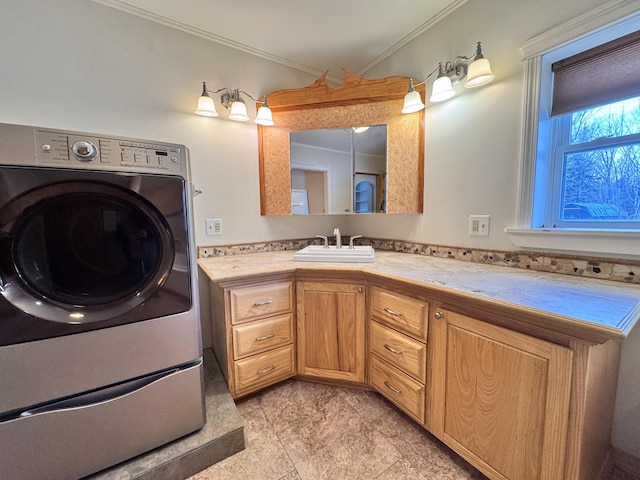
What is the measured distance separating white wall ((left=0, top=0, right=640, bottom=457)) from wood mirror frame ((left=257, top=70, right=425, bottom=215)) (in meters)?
0.09

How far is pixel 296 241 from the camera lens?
2.20 m

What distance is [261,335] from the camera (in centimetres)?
147

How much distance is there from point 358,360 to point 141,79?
7.13 feet

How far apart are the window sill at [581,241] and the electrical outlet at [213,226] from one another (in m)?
1.83

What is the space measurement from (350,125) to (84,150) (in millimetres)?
1531

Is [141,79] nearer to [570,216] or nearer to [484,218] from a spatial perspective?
[484,218]

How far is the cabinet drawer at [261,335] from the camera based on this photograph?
140 cm

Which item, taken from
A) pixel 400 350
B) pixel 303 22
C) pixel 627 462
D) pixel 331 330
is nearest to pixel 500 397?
pixel 400 350

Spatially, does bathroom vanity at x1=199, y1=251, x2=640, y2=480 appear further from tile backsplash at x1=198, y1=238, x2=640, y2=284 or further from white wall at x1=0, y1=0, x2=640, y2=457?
white wall at x1=0, y1=0, x2=640, y2=457

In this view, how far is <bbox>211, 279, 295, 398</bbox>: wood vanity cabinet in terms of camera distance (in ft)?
4.55

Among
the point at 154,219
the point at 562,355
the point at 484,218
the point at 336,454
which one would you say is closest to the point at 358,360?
the point at 336,454

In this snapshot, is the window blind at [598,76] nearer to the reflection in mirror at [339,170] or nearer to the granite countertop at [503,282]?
the granite countertop at [503,282]

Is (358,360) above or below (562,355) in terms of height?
below

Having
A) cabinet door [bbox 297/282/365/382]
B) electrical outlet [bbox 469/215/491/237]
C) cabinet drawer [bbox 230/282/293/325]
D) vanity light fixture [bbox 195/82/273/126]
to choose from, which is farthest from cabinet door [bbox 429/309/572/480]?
vanity light fixture [bbox 195/82/273/126]
